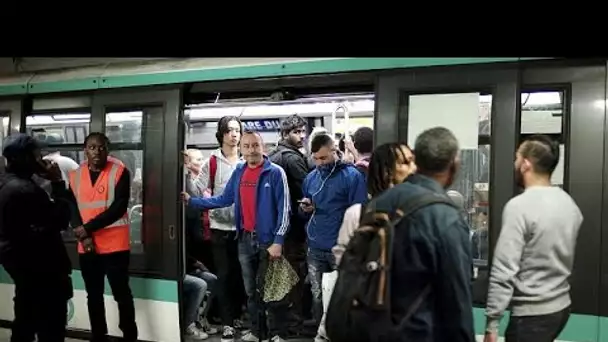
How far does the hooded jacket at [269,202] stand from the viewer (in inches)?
108

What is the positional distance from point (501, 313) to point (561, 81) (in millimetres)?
773

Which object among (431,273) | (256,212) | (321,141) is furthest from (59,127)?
(431,273)

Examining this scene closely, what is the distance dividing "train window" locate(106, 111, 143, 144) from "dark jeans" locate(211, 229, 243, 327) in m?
0.71

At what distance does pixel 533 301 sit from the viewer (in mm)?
1883

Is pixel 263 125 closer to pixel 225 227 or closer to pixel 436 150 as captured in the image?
pixel 225 227

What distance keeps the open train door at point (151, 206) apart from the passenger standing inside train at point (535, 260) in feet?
4.29

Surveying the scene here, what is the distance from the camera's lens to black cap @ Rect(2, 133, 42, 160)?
224 centimetres

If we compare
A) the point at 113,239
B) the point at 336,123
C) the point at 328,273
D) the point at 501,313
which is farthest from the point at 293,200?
the point at 501,313

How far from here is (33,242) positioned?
221cm

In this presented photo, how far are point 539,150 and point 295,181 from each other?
3.98ft

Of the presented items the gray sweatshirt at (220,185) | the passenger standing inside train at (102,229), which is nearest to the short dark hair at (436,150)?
the passenger standing inside train at (102,229)

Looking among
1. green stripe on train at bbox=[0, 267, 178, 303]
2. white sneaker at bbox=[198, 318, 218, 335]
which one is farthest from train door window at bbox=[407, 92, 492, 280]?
white sneaker at bbox=[198, 318, 218, 335]

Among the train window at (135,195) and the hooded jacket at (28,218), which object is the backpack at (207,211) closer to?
the train window at (135,195)

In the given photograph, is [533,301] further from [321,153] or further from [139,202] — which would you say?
[139,202]
